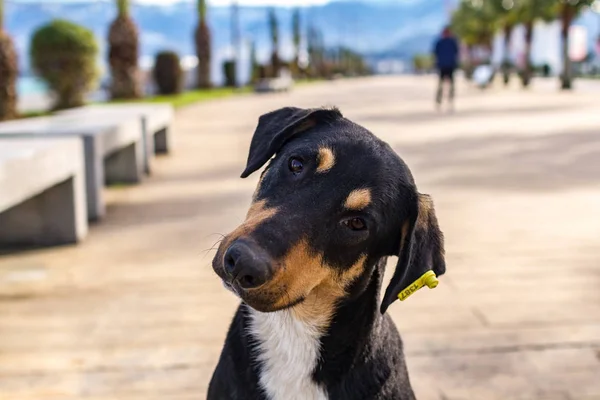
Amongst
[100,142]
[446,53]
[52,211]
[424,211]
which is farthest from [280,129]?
[446,53]

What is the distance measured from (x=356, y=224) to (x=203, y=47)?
3866cm

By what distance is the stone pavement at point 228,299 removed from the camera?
3602mm

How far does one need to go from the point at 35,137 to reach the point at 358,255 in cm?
461

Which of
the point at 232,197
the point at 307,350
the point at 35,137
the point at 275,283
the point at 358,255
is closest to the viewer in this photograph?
the point at 275,283

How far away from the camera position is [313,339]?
8.80 feet

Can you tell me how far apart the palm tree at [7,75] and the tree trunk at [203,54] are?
25.0 m

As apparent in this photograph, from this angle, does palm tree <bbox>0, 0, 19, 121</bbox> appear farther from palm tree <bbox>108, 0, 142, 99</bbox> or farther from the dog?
the dog

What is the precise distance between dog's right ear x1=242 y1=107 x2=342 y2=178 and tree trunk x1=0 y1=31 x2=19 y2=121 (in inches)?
530

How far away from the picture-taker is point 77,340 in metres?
4.02

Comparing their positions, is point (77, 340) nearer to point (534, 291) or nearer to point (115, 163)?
point (534, 291)

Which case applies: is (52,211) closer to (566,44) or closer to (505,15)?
(566,44)

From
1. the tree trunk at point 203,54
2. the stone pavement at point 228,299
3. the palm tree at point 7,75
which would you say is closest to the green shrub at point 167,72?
the tree trunk at point 203,54

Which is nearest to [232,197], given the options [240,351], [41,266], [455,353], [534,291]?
[41,266]

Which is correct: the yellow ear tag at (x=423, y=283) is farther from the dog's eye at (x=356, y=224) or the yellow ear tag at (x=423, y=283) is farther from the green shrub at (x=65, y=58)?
the green shrub at (x=65, y=58)
